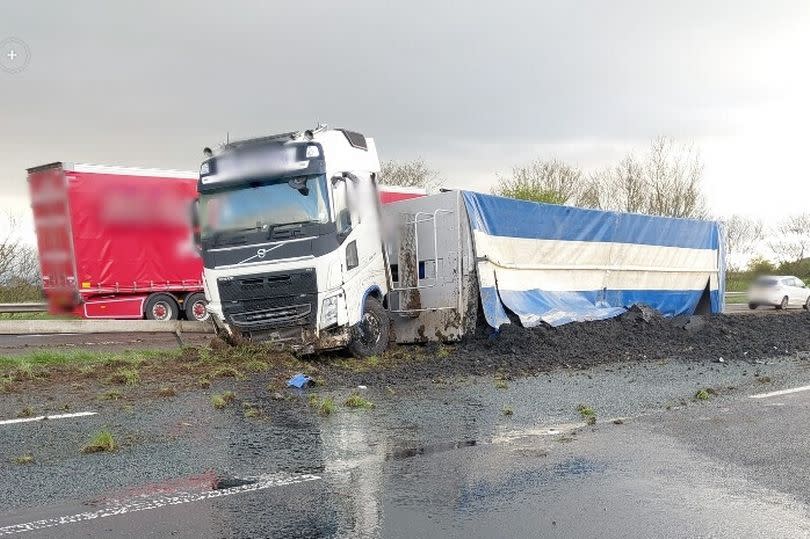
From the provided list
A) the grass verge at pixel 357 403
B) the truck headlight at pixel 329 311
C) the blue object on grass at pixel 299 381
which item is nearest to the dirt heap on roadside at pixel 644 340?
the truck headlight at pixel 329 311

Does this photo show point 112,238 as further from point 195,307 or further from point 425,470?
point 425,470

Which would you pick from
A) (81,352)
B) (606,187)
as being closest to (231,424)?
(81,352)

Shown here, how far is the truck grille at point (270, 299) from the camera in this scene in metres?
11.2

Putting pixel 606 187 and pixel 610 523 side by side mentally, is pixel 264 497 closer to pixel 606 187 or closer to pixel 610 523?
pixel 610 523

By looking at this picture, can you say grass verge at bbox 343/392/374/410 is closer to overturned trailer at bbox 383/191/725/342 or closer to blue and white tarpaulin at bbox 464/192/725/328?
overturned trailer at bbox 383/191/725/342

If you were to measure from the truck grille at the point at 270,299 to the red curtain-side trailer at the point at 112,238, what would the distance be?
6.47 m

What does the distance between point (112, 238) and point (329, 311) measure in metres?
9.31

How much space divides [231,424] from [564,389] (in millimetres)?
4428

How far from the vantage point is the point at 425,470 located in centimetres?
593

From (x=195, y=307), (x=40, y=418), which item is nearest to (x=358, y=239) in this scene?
(x=40, y=418)

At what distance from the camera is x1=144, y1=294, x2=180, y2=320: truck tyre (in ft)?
62.4

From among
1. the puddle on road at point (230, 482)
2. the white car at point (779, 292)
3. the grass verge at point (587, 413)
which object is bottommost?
the white car at point (779, 292)

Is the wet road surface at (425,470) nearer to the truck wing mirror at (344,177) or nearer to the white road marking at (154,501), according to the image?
the white road marking at (154,501)

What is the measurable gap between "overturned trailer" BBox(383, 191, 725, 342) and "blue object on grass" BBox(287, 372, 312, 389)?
12.3 feet
